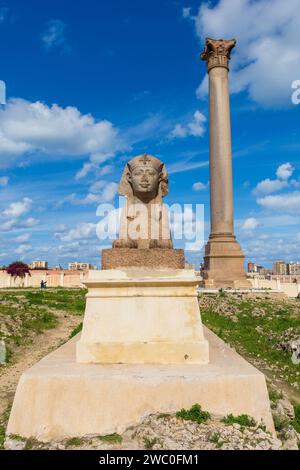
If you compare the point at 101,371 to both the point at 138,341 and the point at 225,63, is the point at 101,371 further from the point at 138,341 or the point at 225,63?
the point at 225,63

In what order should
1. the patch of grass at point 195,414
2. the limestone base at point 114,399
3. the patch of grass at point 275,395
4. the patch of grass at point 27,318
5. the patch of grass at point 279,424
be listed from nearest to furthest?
the patch of grass at point 195,414
the limestone base at point 114,399
the patch of grass at point 279,424
the patch of grass at point 275,395
the patch of grass at point 27,318

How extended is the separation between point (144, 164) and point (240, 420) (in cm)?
409

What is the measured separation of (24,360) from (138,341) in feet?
15.1

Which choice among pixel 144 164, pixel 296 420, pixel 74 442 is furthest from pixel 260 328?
pixel 74 442

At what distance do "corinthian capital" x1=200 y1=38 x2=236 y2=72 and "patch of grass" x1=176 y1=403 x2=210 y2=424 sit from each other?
22323 millimetres

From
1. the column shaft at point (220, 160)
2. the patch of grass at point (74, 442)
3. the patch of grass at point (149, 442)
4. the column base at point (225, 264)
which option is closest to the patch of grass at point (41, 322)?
the patch of grass at point (74, 442)

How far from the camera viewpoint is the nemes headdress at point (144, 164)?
6547mm

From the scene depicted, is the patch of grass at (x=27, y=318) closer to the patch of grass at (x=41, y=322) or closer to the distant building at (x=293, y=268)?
the patch of grass at (x=41, y=322)

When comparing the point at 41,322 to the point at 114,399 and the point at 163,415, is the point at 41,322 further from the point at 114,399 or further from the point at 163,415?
the point at 163,415

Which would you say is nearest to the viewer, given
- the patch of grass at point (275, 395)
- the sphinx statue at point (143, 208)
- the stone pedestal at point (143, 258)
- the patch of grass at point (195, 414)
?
the patch of grass at point (195, 414)

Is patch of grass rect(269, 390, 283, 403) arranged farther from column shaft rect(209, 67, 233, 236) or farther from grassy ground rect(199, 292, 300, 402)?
column shaft rect(209, 67, 233, 236)

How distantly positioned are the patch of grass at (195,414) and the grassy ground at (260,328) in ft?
9.89

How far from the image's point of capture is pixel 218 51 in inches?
904
